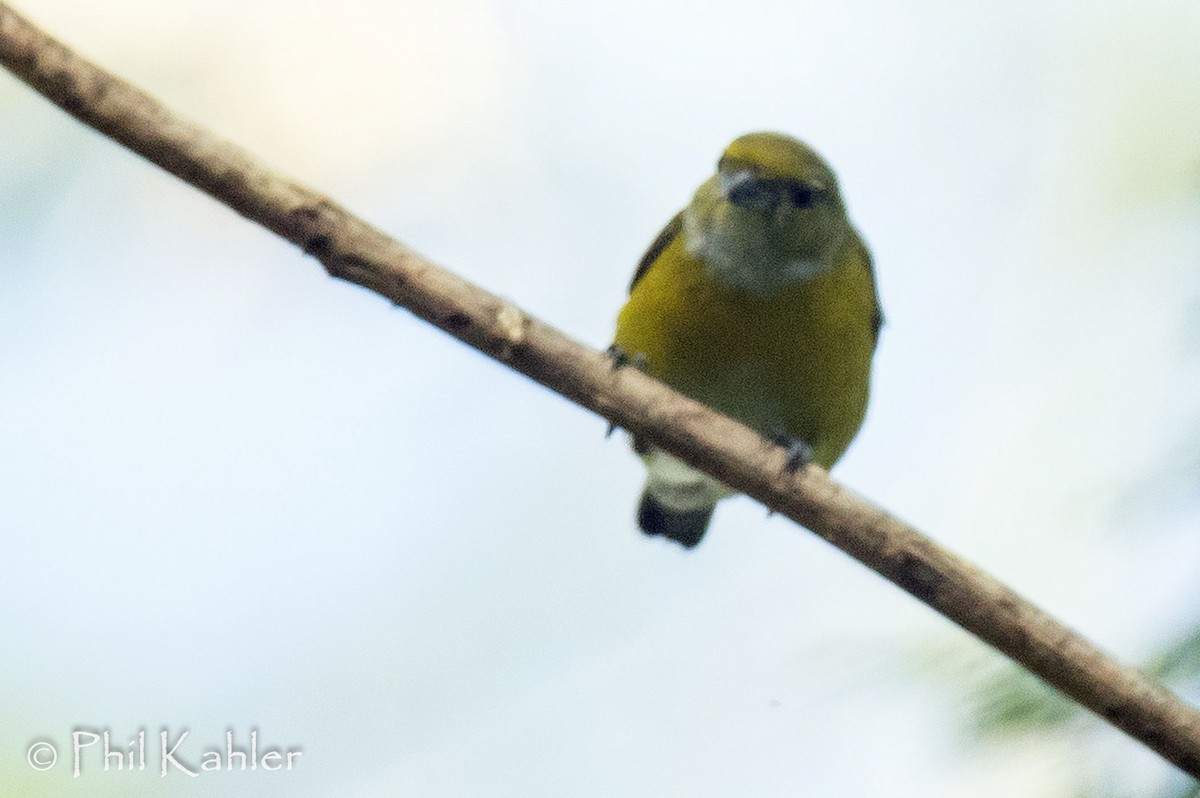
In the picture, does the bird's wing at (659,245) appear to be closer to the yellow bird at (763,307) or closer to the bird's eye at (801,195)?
the yellow bird at (763,307)

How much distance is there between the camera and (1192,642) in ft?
7.59

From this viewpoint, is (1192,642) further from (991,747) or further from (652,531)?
(652,531)

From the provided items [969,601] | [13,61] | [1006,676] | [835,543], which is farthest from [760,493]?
[13,61]

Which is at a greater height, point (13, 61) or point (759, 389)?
point (13, 61)

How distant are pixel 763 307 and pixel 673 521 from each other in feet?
3.56

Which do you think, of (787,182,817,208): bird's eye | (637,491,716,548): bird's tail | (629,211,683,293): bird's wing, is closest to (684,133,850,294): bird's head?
(787,182,817,208): bird's eye

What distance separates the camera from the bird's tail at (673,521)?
409 centimetres

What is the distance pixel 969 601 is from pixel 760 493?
0.44m

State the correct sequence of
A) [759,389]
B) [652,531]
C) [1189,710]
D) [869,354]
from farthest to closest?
[652,531] → [869,354] → [759,389] → [1189,710]

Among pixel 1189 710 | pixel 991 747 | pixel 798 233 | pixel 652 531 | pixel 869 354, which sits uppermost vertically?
pixel 798 233

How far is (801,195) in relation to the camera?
3389mm

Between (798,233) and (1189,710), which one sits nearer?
(1189,710)

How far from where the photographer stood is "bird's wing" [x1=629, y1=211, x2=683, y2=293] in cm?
364

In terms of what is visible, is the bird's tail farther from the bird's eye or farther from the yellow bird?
the bird's eye
